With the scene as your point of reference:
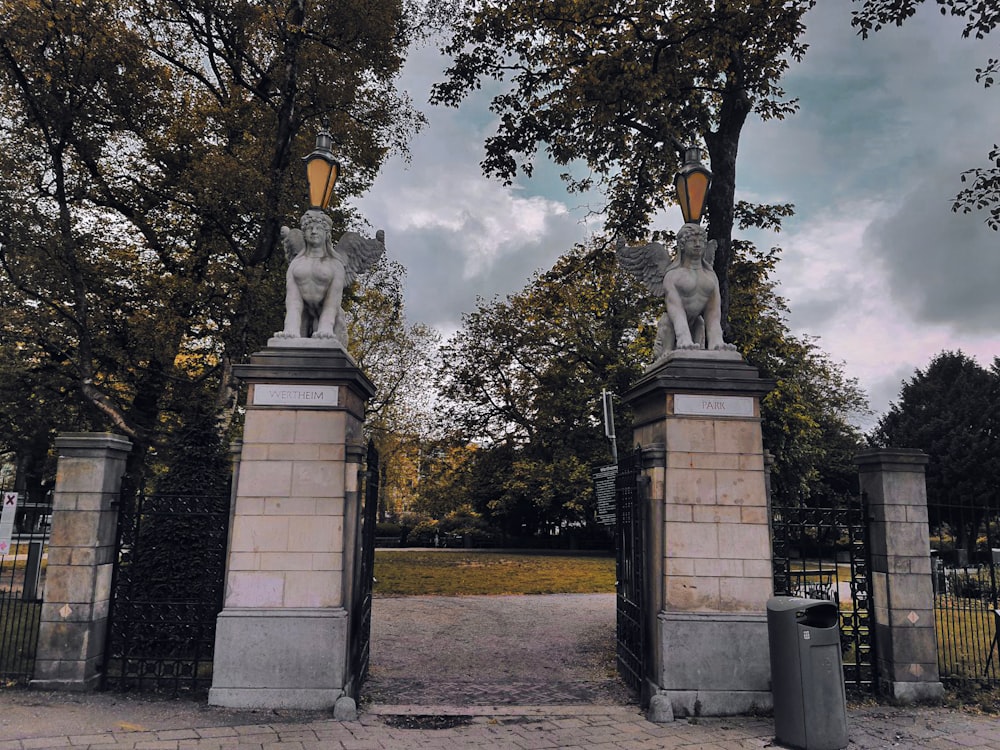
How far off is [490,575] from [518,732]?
1487cm

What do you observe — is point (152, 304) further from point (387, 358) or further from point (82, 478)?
point (387, 358)

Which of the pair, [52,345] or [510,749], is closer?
[510,749]

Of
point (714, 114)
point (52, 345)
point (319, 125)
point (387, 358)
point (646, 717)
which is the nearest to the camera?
point (646, 717)

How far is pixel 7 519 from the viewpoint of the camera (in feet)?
23.6

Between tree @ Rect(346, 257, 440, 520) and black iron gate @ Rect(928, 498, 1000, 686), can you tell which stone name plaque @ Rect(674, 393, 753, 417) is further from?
tree @ Rect(346, 257, 440, 520)

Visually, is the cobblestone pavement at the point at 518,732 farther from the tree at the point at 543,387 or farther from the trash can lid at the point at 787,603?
the tree at the point at 543,387

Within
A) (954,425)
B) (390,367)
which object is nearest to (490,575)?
(390,367)

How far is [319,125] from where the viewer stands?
53.0ft

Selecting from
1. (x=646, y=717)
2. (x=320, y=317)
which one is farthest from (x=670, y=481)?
(x=320, y=317)

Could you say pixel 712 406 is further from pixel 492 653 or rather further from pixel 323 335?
pixel 492 653

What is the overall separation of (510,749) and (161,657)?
381 centimetres

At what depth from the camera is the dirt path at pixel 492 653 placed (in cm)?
749

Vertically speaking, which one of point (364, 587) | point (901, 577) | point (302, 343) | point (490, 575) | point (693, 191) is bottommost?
point (490, 575)

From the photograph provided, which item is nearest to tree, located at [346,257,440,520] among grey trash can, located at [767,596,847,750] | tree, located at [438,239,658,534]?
tree, located at [438,239,658,534]
